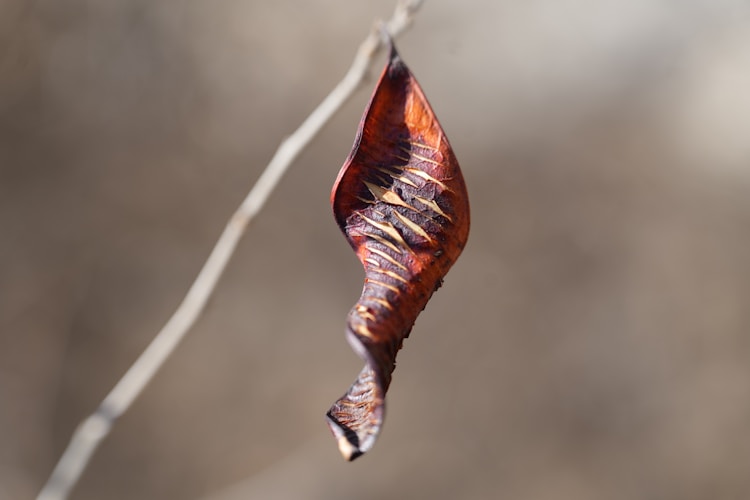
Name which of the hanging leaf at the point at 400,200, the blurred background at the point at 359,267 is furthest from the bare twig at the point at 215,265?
the blurred background at the point at 359,267

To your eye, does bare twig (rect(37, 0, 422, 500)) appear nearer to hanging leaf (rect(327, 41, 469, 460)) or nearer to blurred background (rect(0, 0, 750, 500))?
hanging leaf (rect(327, 41, 469, 460))

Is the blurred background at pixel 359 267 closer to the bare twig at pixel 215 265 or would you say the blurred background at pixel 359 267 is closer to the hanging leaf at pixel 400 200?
the bare twig at pixel 215 265

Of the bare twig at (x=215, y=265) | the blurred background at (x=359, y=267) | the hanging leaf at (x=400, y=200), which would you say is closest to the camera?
the hanging leaf at (x=400, y=200)

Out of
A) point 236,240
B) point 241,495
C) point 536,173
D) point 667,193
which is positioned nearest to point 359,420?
point 236,240

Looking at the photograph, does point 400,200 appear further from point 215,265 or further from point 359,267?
point 359,267

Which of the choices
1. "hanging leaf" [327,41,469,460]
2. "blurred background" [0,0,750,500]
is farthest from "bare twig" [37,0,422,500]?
"blurred background" [0,0,750,500]

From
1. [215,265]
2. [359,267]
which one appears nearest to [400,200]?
[215,265]

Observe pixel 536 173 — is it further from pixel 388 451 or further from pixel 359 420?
pixel 359 420
